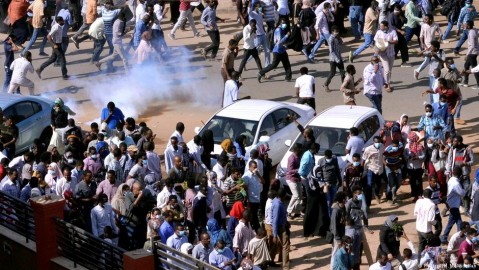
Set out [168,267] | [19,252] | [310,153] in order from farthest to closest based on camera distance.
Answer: [310,153]
[19,252]
[168,267]

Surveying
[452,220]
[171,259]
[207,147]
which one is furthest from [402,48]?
[171,259]

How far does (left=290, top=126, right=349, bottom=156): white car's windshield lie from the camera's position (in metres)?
22.2

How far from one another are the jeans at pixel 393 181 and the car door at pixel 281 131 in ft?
7.46

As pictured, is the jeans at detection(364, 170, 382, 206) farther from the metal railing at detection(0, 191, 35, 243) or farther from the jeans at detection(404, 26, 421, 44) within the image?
the jeans at detection(404, 26, 421, 44)

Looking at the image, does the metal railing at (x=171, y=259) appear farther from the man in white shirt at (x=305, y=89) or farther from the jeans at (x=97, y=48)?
the jeans at (x=97, y=48)

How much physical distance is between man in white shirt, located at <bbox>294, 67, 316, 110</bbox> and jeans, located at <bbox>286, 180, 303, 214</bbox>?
4.34 meters

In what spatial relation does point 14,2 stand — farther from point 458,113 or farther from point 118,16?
point 458,113

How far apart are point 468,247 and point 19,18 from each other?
56.3ft

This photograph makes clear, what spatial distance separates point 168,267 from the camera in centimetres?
1603

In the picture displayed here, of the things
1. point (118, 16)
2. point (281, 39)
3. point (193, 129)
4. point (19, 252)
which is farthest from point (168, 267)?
point (118, 16)

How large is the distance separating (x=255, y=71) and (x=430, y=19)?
171 inches

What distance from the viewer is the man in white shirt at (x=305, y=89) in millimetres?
25266

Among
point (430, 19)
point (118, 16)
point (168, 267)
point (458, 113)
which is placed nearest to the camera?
point (168, 267)

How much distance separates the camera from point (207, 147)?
73.2 ft
